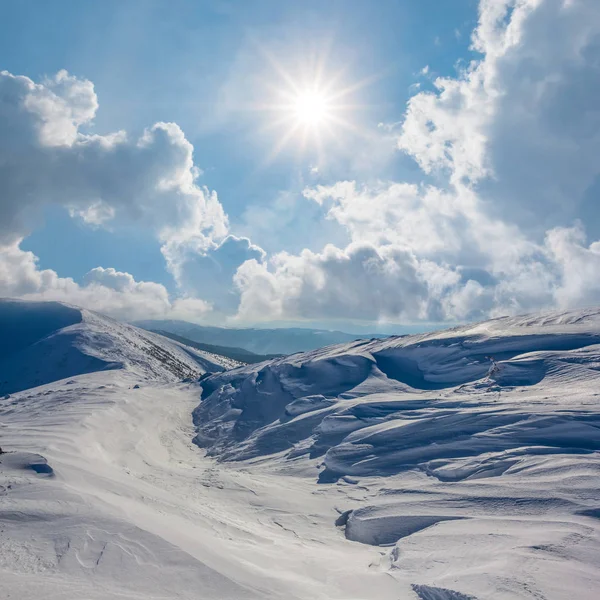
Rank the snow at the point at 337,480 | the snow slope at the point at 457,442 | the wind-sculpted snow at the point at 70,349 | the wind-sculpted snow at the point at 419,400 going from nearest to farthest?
the snow at the point at 337,480 → the snow slope at the point at 457,442 → the wind-sculpted snow at the point at 419,400 → the wind-sculpted snow at the point at 70,349

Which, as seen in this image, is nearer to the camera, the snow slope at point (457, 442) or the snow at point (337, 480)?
the snow at point (337, 480)

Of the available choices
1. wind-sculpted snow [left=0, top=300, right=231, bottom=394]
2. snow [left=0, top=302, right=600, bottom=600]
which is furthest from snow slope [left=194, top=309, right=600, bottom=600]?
wind-sculpted snow [left=0, top=300, right=231, bottom=394]

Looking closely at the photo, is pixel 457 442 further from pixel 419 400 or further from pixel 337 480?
pixel 419 400

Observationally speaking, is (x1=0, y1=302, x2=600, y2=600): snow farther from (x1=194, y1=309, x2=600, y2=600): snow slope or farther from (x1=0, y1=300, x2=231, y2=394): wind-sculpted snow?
(x1=0, y1=300, x2=231, y2=394): wind-sculpted snow

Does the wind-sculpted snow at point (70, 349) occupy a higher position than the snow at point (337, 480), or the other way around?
the wind-sculpted snow at point (70, 349)

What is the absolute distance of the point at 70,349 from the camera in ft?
297

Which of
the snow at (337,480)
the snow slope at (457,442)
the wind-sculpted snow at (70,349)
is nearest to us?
the snow at (337,480)

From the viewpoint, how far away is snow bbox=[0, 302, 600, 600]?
1366 centimetres

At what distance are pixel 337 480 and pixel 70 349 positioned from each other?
78467mm

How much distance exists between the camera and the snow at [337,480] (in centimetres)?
1366

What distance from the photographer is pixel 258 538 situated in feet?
62.1

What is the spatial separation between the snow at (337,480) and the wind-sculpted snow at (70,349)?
31.2 meters

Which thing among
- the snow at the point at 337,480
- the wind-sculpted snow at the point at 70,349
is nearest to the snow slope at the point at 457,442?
the snow at the point at 337,480

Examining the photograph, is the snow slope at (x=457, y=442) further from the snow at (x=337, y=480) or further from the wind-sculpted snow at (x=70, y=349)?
the wind-sculpted snow at (x=70, y=349)
